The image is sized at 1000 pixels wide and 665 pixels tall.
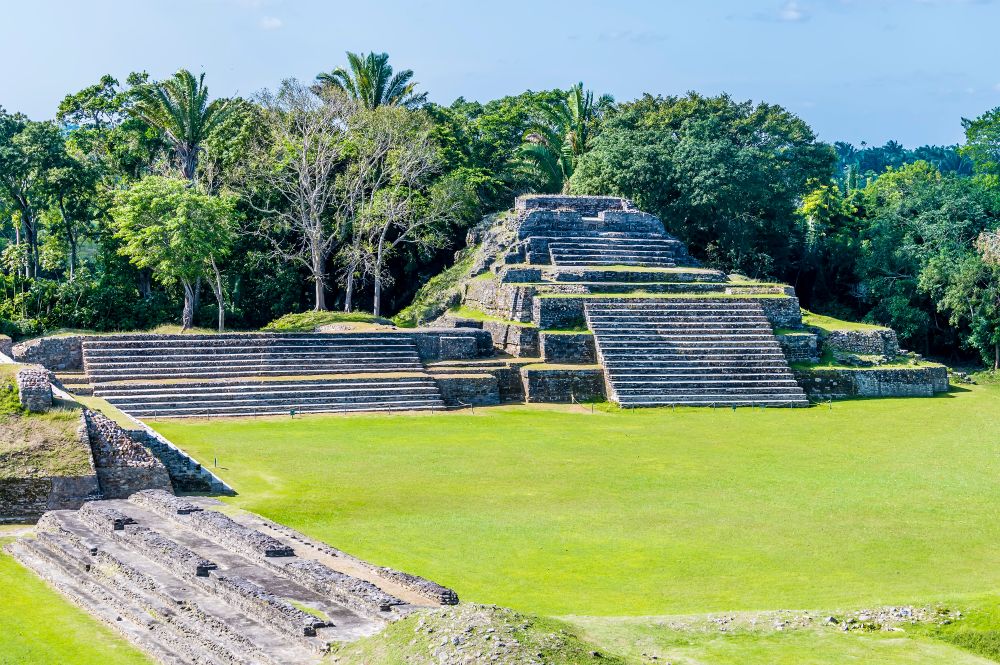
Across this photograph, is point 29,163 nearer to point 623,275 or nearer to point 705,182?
point 623,275

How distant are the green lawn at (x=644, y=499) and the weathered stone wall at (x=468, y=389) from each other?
126 centimetres

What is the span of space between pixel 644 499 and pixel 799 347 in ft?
43.6

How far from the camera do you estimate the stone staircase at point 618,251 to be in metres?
33.3

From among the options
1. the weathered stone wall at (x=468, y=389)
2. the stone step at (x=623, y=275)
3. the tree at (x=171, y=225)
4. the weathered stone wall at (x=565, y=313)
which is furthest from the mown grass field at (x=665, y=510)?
the tree at (x=171, y=225)

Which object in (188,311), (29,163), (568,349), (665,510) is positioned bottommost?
(665,510)

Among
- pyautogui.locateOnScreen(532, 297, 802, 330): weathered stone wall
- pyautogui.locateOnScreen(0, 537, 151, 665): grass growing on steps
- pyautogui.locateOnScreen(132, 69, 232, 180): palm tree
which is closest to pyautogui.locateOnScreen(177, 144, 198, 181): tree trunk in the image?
pyautogui.locateOnScreen(132, 69, 232, 180): palm tree

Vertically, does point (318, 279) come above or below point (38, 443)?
above

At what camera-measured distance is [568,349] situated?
28672 mm

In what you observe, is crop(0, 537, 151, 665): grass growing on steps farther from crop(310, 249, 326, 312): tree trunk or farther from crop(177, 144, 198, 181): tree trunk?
crop(177, 144, 198, 181): tree trunk

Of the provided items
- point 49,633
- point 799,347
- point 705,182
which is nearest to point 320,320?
point 799,347

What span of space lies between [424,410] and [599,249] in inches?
393

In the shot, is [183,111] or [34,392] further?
[183,111]

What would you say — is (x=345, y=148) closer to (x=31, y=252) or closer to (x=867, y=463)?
(x=31, y=252)

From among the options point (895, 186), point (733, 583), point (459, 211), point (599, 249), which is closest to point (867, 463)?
point (733, 583)
